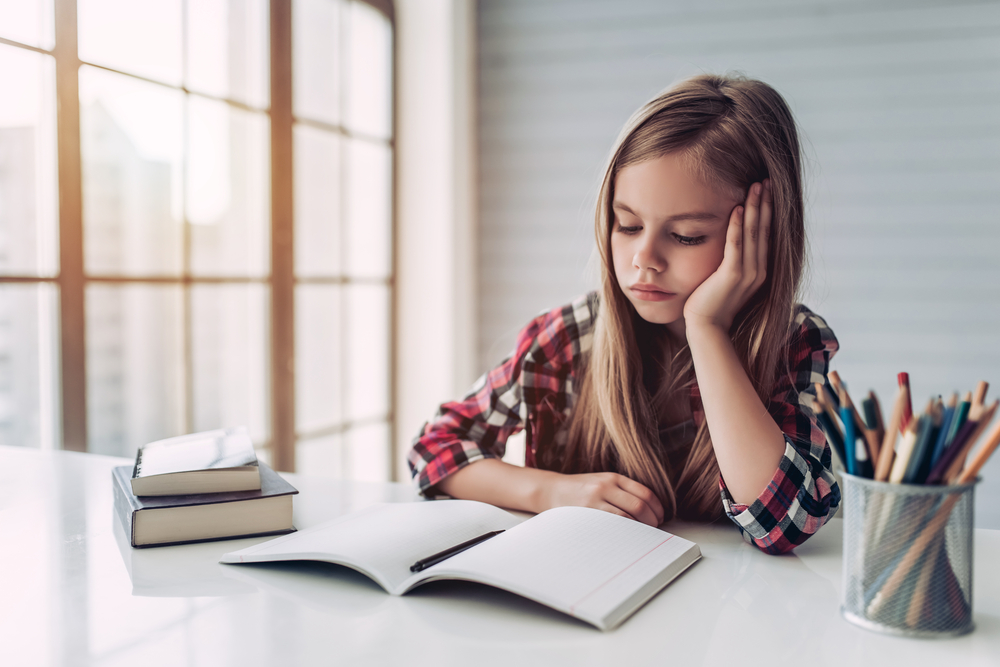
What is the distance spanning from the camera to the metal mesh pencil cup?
0.60m

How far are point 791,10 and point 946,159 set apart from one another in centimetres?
76

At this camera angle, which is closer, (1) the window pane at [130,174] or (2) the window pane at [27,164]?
(2) the window pane at [27,164]

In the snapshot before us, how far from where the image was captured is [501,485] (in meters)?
1.05

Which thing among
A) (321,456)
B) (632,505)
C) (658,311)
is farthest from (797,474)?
(321,456)

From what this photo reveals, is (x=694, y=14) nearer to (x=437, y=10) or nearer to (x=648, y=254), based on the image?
(x=437, y=10)

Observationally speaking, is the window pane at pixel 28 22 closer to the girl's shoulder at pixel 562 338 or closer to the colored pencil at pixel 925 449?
the girl's shoulder at pixel 562 338

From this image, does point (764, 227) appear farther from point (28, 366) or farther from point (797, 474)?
point (28, 366)

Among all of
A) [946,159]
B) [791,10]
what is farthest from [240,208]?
[946,159]

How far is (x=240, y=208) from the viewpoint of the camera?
7.66 ft

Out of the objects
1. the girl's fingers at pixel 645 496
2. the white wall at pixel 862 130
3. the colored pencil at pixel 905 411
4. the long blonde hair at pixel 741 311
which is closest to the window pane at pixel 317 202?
the white wall at pixel 862 130

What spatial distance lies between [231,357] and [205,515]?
1.57 m

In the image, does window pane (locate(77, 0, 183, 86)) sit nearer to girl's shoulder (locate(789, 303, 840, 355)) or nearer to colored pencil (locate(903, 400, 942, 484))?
girl's shoulder (locate(789, 303, 840, 355))

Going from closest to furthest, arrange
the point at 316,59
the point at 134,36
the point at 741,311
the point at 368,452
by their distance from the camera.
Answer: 1. the point at 741,311
2. the point at 134,36
3. the point at 316,59
4. the point at 368,452

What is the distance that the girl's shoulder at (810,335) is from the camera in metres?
1.11
